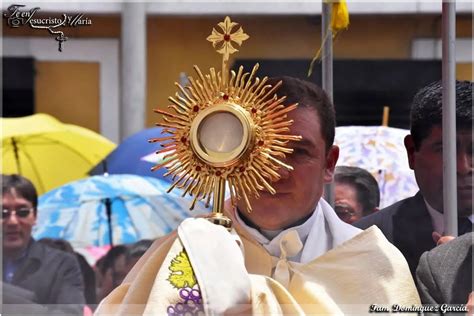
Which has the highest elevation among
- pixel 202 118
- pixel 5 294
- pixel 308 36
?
pixel 308 36

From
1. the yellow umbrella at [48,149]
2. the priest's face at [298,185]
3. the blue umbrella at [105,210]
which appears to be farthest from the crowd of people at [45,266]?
the priest's face at [298,185]

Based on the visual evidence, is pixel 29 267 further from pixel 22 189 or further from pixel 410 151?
pixel 410 151

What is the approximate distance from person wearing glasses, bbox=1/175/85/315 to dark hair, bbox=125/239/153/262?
18cm

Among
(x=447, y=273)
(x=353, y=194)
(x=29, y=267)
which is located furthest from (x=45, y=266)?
(x=447, y=273)

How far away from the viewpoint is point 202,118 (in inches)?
88.9

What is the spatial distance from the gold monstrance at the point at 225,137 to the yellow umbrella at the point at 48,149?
3245mm

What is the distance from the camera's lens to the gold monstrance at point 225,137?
225 cm

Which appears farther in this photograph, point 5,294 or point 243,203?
point 5,294

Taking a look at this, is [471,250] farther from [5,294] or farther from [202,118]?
[5,294]

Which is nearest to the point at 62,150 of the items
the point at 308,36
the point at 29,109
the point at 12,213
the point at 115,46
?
the point at 29,109

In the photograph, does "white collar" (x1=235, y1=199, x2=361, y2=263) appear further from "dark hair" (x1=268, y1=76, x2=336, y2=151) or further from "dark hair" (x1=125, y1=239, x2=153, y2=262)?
"dark hair" (x1=125, y1=239, x2=153, y2=262)

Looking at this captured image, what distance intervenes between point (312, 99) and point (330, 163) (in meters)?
0.13

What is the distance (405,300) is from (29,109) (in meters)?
3.55

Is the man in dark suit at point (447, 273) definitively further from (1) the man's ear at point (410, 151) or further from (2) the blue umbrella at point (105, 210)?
(2) the blue umbrella at point (105, 210)
